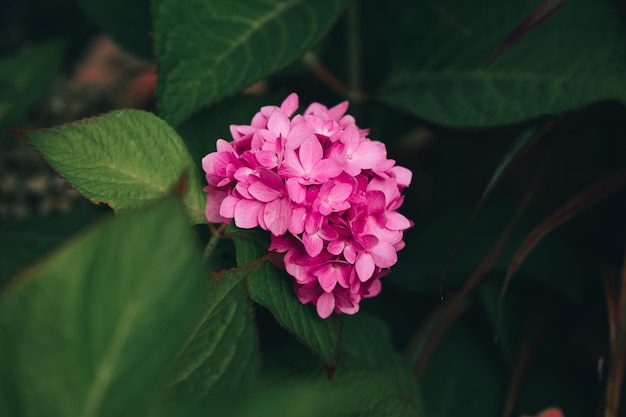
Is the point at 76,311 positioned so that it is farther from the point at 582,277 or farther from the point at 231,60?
the point at 582,277

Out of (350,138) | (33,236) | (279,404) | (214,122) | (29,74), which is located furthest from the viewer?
(29,74)

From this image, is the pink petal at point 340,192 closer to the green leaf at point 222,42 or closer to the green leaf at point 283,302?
the green leaf at point 283,302

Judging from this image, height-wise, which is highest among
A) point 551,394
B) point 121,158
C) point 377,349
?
point 121,158

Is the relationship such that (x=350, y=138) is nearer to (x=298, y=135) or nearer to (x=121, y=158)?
(x=298, y=135)

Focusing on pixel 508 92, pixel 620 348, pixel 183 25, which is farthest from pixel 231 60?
pixel 620 348

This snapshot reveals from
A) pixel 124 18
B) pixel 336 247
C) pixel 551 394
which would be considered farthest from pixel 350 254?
pixel 124 18

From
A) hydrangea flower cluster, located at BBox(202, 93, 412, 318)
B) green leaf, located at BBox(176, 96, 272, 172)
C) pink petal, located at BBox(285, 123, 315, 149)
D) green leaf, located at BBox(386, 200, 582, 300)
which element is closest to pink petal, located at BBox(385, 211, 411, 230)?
hydrangea flower cluster, located at BBox(202, 93, 412, 318)

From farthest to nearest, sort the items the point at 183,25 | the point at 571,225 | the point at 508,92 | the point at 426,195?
the point at 426,195 → the point at 571,225 → the point at 508,92 → the point at 183,25
